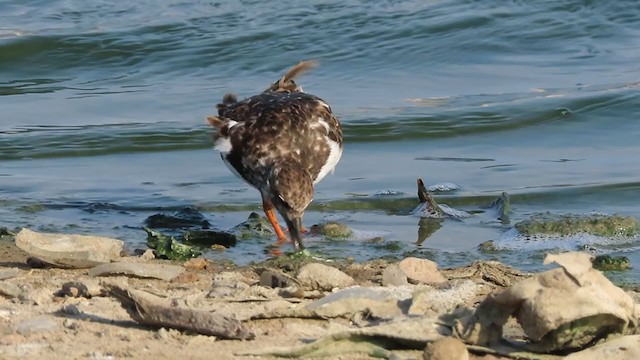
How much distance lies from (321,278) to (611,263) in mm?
1201

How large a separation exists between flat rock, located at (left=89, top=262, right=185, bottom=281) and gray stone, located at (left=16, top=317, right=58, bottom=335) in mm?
723

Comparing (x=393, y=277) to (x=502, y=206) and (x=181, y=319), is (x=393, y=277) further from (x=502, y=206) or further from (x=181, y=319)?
(x=502, y=206)

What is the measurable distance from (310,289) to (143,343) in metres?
0.75

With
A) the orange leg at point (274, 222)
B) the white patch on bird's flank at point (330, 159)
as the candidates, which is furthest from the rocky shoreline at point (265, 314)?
the white patch on bird's flank at point (330, 159)

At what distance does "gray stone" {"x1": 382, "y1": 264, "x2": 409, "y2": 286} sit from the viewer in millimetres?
3705

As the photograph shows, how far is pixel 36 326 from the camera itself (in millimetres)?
3051

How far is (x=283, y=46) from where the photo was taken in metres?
9.81

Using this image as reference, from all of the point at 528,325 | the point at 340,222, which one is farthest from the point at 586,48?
the point at 528,325

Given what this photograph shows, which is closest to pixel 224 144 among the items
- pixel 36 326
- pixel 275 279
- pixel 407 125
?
pixel 275 279

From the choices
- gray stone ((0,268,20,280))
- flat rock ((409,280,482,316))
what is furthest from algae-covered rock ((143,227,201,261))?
flat rock ((409,280,482,316))

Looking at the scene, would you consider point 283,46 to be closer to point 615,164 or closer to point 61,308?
point 615,164

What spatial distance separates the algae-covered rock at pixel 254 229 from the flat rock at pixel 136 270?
42.5 inches

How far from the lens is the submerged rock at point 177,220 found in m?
5.25

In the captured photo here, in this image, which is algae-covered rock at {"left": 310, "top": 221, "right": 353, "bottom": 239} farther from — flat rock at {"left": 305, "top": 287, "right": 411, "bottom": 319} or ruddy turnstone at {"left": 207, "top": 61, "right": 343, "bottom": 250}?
flat rock at {"left": 305, "top": 287, "right": 411, "bottom": 319}
